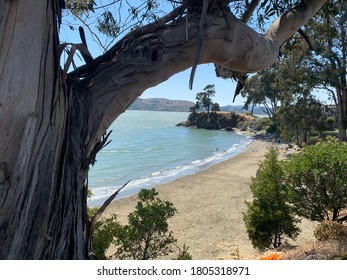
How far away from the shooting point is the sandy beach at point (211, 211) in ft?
30.3

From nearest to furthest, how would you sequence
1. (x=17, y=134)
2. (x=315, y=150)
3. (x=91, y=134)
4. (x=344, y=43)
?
1. (x=17, y=134)
2. (x=91, y=134)
3. (x=315, y=150)
4. (x=344, y=43)

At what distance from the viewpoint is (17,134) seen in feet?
5.68

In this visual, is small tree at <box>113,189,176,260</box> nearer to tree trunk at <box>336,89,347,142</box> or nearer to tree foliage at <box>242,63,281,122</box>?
tree trunk at <box>336,89,347,142</box>

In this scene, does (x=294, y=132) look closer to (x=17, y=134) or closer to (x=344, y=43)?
(x=344, y=43)

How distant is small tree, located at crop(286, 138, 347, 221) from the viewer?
6.53 m

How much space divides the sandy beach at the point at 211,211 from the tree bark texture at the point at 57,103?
4785 mm

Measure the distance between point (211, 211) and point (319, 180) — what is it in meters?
7.56

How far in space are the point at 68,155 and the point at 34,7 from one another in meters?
0.84

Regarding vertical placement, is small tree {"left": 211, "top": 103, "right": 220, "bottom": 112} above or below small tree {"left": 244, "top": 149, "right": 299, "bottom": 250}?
above

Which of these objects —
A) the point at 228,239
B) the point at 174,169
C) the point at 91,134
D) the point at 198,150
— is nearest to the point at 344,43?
the point at 174,169

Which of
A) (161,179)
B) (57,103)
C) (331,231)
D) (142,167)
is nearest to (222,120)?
(142,167)

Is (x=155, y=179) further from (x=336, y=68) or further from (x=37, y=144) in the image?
(x=37, y=144)

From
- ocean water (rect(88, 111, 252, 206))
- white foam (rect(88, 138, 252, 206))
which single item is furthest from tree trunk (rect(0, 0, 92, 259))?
white foam (rect(88, 138, 252, 206))

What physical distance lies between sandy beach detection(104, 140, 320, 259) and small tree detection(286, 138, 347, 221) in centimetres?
151
